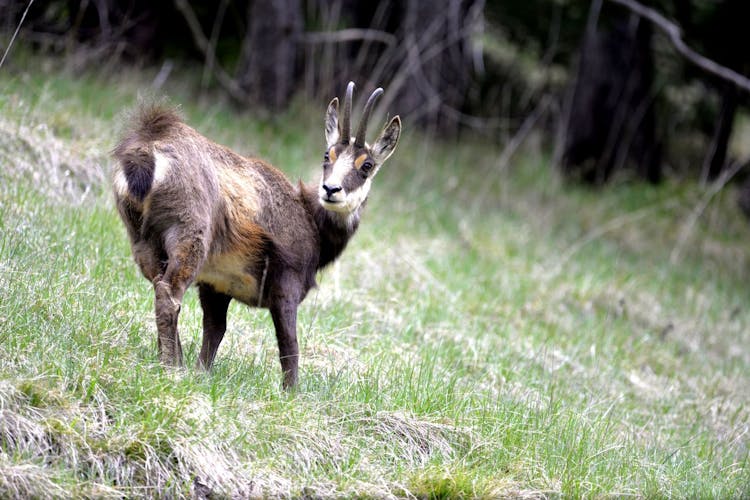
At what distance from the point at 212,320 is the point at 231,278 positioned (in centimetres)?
Result: 33

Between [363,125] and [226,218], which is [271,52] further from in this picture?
[226,218]

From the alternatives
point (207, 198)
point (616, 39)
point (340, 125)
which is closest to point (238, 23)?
point (616, 39)

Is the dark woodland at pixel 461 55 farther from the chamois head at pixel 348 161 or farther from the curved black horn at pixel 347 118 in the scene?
the curved black horn at pixel 347 118

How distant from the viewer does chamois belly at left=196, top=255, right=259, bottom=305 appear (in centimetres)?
556

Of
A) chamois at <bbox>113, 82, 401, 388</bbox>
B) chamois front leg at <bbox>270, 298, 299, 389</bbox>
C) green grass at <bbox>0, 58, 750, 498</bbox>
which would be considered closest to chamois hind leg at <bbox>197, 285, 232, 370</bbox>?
chamois at <bbox>113, 82, 401, 388</bbox>

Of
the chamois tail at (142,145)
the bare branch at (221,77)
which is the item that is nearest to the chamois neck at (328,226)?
the chamois tail at (142,145)

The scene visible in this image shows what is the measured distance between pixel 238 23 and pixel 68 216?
21.7 feet

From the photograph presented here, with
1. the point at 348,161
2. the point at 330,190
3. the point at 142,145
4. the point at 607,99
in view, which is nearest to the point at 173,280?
the point at 142,145

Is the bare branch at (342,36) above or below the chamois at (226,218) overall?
above

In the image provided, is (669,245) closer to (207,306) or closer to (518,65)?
(518,65)

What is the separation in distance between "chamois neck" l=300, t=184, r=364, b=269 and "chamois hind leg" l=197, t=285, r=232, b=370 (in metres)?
0.74

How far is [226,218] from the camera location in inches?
217

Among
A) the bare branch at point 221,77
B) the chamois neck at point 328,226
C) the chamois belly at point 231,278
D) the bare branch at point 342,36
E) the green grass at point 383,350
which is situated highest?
the bare branch at point 342,36

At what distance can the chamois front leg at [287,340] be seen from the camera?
18.4 feet
